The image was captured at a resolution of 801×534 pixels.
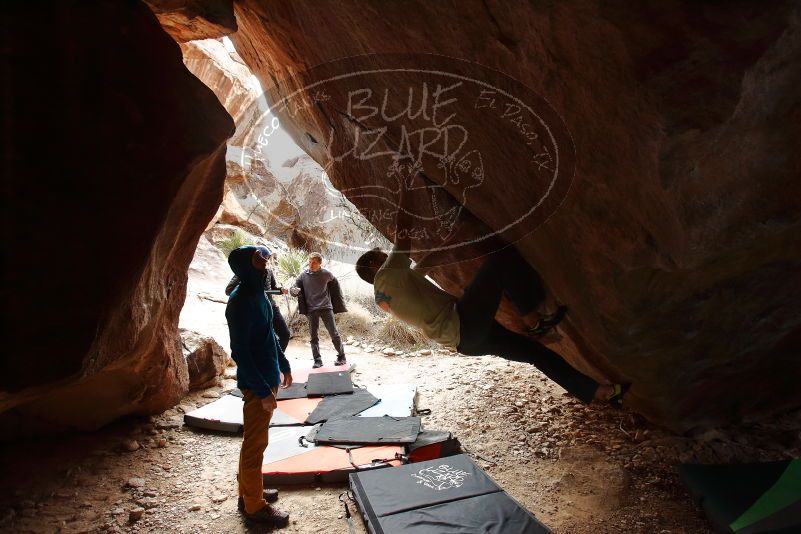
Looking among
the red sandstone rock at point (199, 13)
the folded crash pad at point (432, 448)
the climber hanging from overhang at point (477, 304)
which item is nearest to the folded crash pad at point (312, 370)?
the folded crash pad at point (432, 448)

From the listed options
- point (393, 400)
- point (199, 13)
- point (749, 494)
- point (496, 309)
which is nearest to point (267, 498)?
point (393, 400)

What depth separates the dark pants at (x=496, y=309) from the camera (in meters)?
3.26

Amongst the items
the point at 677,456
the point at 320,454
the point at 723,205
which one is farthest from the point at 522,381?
the point at 723,205

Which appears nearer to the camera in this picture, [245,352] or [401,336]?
[245,352]

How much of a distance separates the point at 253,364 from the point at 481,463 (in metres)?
2.11

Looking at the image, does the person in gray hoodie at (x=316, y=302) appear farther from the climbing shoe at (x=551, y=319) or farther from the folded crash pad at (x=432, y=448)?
the climbing shoe at (x=551, y=319)

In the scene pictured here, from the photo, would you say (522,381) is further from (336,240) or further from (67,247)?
(67,247)

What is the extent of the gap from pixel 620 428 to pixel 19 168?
4734 mm

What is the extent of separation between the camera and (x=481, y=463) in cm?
411

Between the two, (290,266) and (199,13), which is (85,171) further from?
(290,266)

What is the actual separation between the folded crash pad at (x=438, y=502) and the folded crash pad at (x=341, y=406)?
1377 millimetres

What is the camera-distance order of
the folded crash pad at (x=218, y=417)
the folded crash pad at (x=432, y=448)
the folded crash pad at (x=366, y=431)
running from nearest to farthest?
1. the folded crash pad at (x=432, y=448)
2. the folded crash pad at (x=366, y=431)
3. the folded crash pad at (x=218, y=417)

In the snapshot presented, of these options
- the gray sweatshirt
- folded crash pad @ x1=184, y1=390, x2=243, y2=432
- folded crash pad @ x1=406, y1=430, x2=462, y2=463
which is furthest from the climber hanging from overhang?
the gray sweatshirt

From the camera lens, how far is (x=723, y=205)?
2.24m
